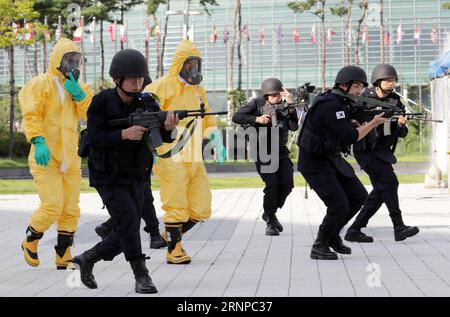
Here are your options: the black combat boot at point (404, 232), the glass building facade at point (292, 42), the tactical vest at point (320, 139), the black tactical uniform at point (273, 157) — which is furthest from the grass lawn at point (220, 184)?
the glass building facade at point (292, 42)

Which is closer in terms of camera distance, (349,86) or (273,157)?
(349,86)

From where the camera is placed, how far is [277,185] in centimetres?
1280

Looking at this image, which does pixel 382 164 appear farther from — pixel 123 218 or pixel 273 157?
pixel 123 218

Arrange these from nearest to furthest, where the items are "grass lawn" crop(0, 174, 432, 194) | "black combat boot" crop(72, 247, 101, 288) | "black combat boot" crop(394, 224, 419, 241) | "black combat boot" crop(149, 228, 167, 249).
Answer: "black combat boot" crop(72, 247, 101, 288) < "black combat boot" crop(149, 228, 167, 249) < "black combat boot" crop(394, 224, 419, 241) < "grass lawn" crop(0, 174, 432, 194)

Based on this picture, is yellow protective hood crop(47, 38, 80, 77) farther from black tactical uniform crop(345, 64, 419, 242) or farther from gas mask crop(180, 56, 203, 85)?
black tactical uniform crop(345, 64, 419, 242)

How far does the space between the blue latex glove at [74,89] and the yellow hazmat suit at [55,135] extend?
5 centimetres

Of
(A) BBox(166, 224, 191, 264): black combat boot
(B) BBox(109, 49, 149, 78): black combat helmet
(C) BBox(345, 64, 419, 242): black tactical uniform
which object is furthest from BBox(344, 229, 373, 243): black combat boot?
(B) BBox(109, 49, 149, 78): black combat helmet

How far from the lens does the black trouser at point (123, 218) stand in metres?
7.85

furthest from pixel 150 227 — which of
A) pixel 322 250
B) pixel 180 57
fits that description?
pixel 322 250

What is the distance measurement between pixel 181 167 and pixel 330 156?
1.36 m

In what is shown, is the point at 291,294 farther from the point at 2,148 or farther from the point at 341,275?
the point at 2,148

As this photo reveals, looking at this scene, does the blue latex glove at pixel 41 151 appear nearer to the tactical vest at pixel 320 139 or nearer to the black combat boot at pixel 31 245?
the black combat boot at pixel 31 245

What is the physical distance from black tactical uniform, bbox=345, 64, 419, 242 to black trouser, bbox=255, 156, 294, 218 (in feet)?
4.37

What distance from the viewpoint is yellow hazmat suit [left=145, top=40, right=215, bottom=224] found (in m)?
9.89
